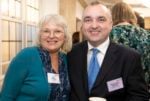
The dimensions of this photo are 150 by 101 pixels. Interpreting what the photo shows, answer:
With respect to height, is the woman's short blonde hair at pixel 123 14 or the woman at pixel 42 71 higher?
the woman's short blonde hair at pixel 123 14

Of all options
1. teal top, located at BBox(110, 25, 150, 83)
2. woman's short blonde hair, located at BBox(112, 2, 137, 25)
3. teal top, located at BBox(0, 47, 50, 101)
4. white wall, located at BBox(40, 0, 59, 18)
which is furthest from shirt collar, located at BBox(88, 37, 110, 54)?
white wall, located at BBox(40, 0, 59, 18)

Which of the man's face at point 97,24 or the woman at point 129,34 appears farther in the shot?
the woman at point 129,34

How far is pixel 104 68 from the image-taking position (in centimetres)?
186

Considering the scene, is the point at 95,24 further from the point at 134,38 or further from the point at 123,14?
the point at 123,14

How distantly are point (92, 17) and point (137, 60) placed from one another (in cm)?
39

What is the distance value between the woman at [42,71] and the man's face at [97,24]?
17cm

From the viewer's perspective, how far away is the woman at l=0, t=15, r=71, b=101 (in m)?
1.86

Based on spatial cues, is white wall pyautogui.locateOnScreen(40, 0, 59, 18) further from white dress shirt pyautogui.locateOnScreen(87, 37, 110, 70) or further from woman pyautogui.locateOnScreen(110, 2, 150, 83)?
white dress shirt pyautogui.locateOnScreen(87, 37, 110, 70)

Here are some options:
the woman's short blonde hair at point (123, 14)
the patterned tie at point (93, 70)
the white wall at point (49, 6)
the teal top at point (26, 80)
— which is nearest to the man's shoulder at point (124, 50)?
the patterned tie at point (93, 70)

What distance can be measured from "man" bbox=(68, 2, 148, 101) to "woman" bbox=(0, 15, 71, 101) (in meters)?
0.09

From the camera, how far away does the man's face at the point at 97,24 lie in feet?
6.27

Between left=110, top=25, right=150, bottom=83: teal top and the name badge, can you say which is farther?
left=110, top=25, right=150, bottom=83: teal top

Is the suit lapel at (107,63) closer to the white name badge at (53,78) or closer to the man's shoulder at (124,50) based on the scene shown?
the man's shoulder at (124,50)

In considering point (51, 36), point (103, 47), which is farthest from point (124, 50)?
point (51, 36)
